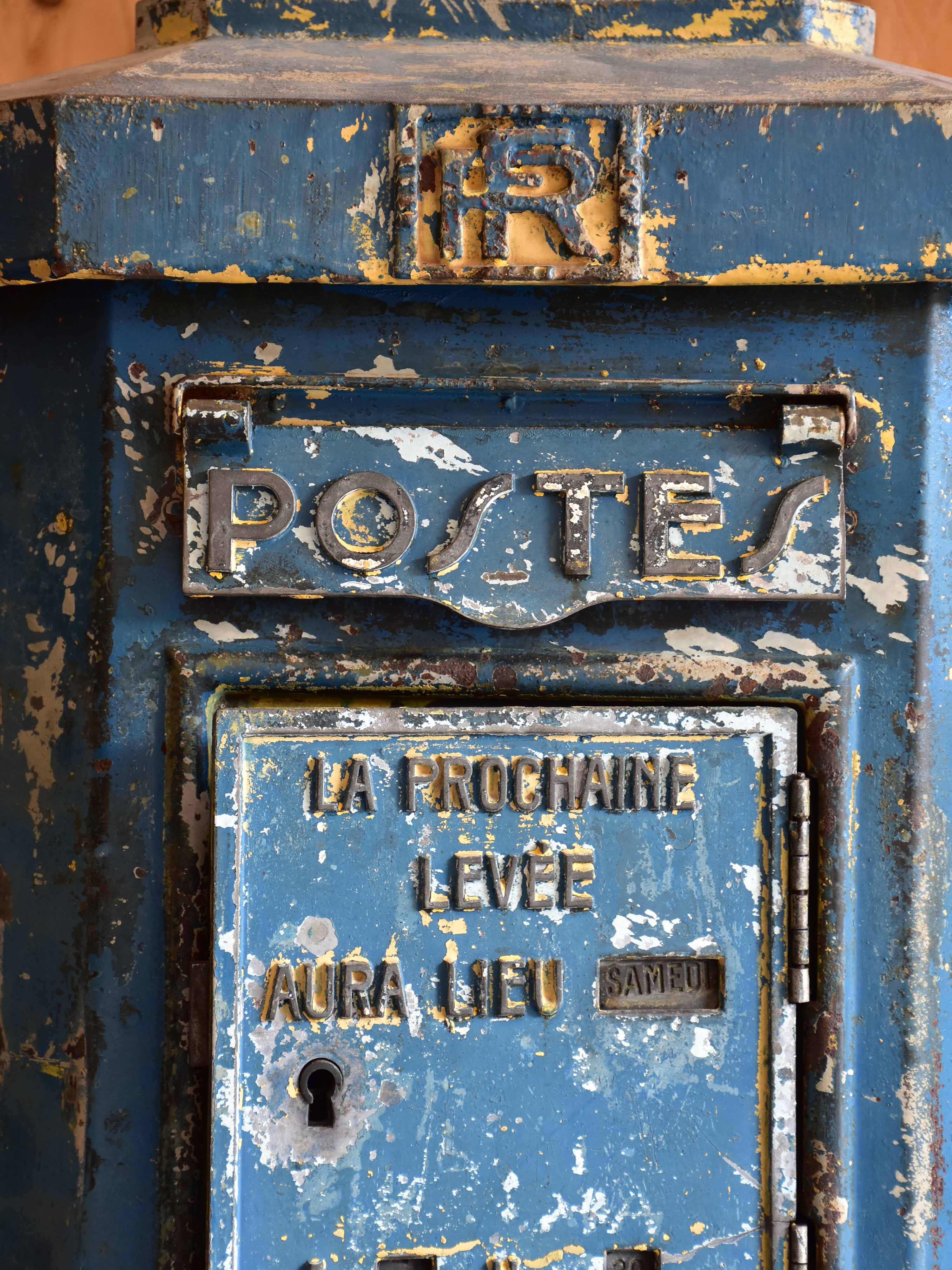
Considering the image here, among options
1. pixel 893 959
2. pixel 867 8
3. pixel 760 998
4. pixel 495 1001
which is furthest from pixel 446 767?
pixel 867 8

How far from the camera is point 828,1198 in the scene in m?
1.08

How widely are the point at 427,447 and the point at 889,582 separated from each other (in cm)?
51

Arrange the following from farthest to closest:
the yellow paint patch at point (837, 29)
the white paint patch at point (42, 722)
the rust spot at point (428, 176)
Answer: the yellow paint patch at point (837, 29) < the white paint patch at point (42, 722) < the rust spot at point (428, 176)

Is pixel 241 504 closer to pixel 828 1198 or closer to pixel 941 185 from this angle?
pixel 941 185

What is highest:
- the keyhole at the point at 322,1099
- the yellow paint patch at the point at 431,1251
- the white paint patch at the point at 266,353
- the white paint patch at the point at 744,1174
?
the white paint patch at the point at 266,353

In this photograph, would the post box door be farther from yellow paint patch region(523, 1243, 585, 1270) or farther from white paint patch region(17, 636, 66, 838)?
white paint patch region(17, 636, 66, 838)

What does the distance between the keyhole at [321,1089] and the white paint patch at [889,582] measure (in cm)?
73

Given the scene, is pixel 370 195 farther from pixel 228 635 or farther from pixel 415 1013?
pixel 415 1013

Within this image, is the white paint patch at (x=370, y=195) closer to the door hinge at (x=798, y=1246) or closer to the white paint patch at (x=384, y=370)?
the white paint patch at (x=384, y=370)

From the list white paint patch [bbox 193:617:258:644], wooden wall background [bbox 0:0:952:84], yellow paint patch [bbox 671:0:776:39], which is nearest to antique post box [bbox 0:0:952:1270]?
white paint patch [bbox 193:617:258:644]

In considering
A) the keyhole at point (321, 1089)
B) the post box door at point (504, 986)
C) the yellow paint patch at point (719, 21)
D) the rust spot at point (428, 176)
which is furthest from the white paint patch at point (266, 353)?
the keyhole at point (321, 1089)

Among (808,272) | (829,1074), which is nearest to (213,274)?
(808,272)

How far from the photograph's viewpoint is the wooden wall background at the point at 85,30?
68.3 inches

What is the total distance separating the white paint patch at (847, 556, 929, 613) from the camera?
111 cm
